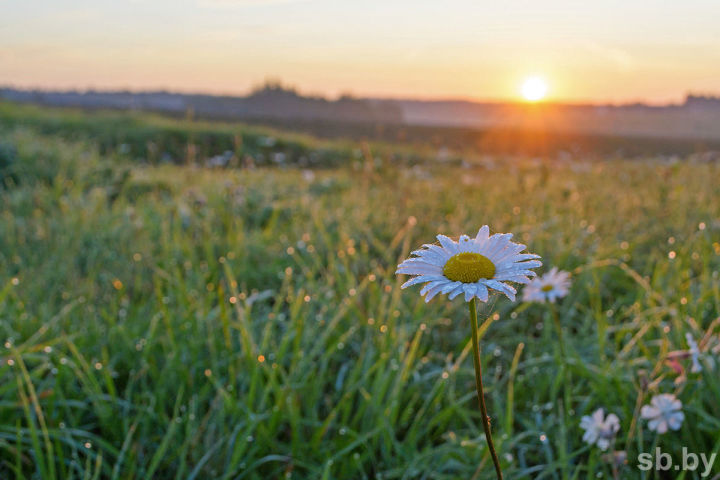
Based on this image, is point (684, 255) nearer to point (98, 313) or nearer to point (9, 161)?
point (98, 313)

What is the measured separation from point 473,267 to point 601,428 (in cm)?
80

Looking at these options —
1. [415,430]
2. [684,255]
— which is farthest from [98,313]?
[684,255]

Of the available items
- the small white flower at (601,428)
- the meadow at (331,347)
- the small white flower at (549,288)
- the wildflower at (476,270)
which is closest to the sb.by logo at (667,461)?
the meadow at (331,347)

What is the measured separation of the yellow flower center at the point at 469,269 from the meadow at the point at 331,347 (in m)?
0.04

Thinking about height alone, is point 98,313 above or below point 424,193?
below

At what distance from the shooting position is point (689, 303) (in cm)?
215

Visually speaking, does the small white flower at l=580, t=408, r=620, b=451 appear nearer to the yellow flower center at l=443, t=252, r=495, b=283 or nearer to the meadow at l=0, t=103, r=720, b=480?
the meadow at l=0, t=103, r=720, b=480

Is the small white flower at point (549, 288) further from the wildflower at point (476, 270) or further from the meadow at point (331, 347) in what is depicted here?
the wildflower at point (476, 270)

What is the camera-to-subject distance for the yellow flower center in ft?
2.30

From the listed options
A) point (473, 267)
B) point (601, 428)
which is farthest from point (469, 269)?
point (601, 428)

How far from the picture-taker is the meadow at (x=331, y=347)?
1602 mm

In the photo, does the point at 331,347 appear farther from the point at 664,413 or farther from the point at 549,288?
the point at 664,413

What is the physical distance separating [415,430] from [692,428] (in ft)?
2.39

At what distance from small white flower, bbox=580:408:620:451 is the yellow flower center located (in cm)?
74
